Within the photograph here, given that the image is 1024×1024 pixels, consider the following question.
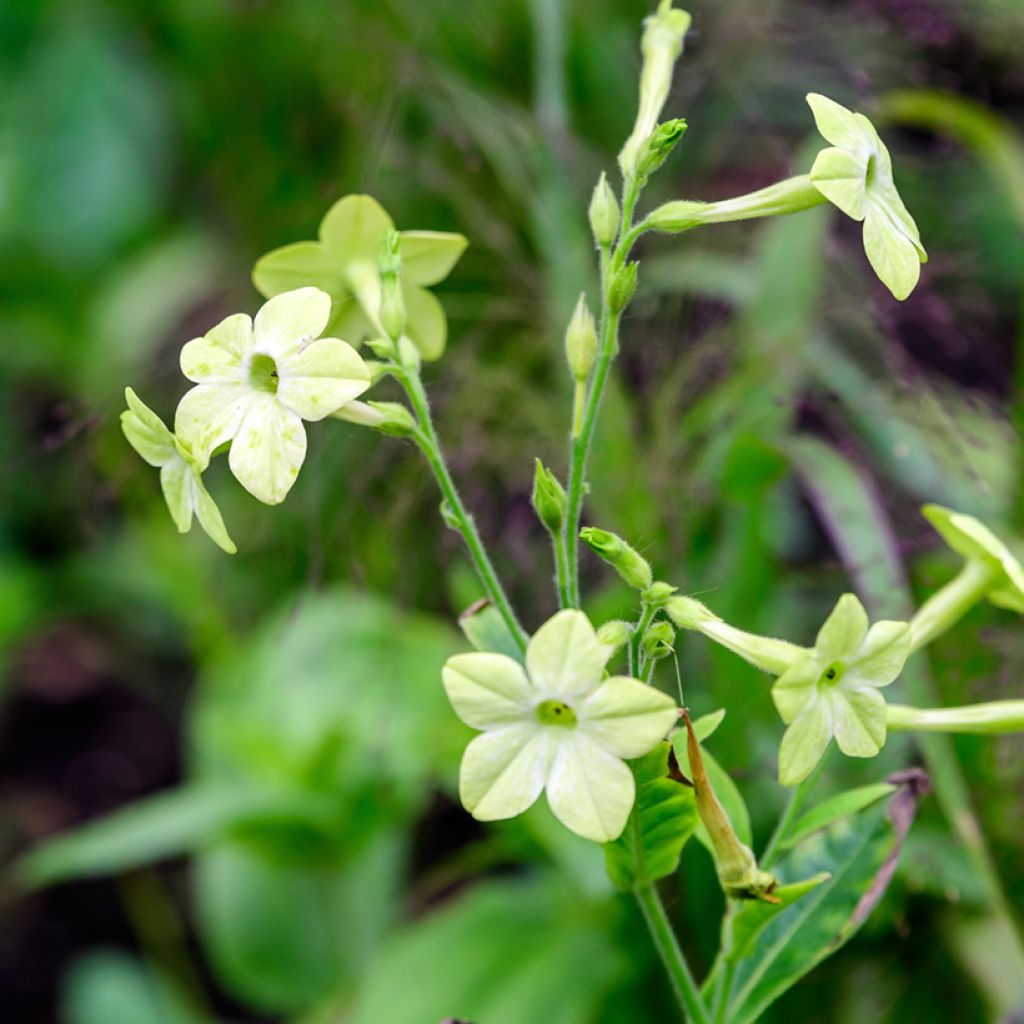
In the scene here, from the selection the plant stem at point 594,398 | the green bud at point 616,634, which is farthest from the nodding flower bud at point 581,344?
the green bud at point 616,634

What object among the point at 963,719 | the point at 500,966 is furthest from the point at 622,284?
the point at 500,966

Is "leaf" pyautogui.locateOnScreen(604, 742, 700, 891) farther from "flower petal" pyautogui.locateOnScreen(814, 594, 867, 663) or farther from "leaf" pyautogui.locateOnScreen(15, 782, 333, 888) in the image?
"leaf" pyautogui.locateOnScreen(15, 782, 333, 888)

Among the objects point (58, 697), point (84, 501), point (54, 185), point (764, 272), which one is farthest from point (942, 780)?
point (54, 185)

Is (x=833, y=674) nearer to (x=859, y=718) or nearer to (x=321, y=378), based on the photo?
(x=859, y=718)

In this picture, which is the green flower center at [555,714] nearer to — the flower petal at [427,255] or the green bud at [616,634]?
the green bud at [616,634]

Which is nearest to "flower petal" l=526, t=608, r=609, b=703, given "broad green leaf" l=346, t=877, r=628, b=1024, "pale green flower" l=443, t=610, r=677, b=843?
"pale green flower" l=443, t=610, r=677, b=843
